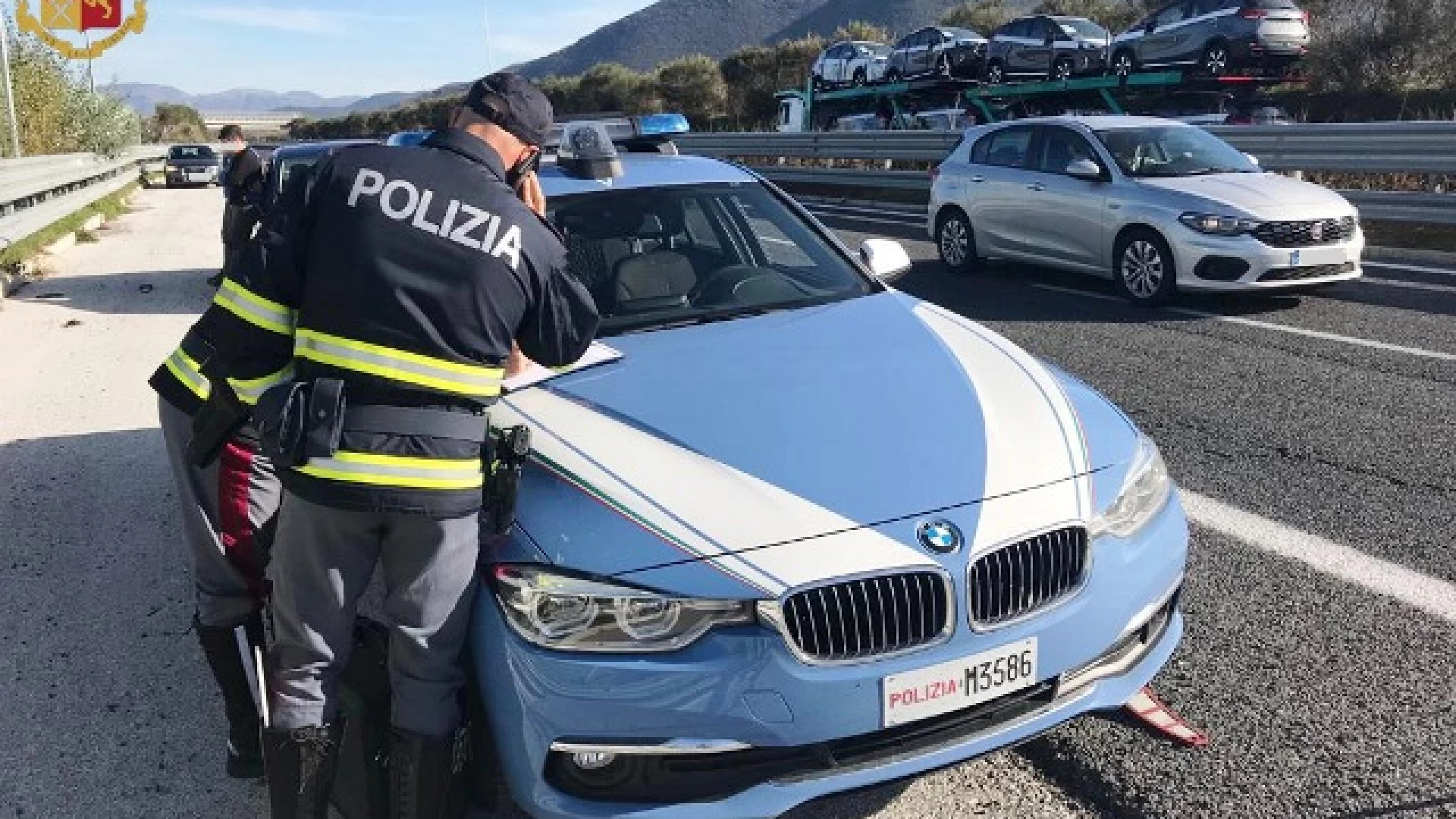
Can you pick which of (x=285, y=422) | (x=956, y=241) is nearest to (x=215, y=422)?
(x=285, y=422)

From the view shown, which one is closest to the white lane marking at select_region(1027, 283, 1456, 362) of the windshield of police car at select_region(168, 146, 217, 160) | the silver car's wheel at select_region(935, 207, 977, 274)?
the silver car's wheel at select_region(935, 207, 977, 274)

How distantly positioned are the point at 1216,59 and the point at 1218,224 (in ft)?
42.0

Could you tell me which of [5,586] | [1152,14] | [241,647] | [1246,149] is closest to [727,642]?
[241,647]

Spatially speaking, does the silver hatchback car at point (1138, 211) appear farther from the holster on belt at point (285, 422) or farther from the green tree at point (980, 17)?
the green tree at point (980, 17)

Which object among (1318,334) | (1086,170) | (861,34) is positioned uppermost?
(861,34)

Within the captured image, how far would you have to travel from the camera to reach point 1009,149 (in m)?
11.2

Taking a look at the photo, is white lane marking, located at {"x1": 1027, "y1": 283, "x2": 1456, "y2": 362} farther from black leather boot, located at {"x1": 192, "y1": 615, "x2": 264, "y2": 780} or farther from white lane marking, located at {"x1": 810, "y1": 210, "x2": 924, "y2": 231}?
black leather boot, located at {"x1": 192, "y1": 615, "x2": 264, "y2": 780}

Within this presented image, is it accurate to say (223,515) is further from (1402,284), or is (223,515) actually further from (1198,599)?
(1402,284)

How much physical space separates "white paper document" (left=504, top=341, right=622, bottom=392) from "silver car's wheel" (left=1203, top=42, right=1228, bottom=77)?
19.4 m

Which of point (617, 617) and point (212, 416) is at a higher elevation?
point (212, 416)

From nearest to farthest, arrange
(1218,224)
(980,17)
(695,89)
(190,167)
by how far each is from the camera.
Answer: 1. (1218,224)
2. (190,167)
3. (695,89)
4. (980,17)

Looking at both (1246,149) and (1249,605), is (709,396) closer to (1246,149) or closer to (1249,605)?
(1249,605)

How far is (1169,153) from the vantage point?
32.8 ft

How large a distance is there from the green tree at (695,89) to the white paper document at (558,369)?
4357 cm
